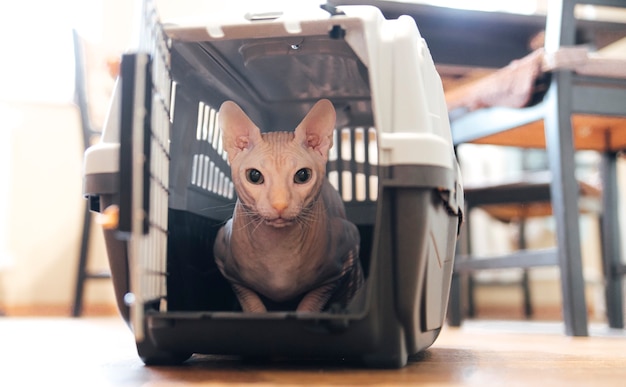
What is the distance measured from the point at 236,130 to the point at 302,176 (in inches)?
5.3

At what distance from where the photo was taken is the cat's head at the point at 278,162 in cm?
99

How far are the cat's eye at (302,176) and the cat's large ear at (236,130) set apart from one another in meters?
0.09

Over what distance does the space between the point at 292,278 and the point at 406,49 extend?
A: 400 mm

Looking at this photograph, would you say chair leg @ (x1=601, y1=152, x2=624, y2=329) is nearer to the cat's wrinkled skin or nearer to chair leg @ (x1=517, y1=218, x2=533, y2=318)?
the cat's wrinkled skin

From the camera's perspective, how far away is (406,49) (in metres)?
0.83

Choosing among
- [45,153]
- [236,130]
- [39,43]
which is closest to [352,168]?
[236,130]

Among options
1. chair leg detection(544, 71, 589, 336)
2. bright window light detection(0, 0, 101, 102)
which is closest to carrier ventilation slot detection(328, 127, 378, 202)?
chair leg detection(544, 71, 589, 336)

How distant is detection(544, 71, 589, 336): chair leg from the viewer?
4.55 feet

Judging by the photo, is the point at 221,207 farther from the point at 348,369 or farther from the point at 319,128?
the point at 348,369

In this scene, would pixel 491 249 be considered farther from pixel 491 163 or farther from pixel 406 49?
pixel 406 49

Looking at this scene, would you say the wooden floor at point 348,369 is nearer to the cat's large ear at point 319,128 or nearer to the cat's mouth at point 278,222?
the cat's mouth at point 278,222

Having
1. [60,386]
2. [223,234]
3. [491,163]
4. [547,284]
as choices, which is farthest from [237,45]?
[547,284]

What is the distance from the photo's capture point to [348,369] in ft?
2.83

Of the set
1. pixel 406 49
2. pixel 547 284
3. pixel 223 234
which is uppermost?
pixel 406 49
